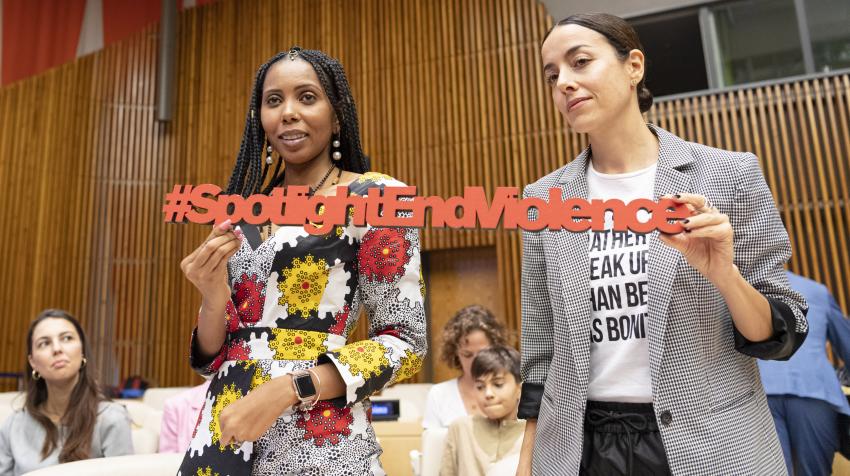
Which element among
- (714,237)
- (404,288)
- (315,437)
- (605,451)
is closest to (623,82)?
(714,237)

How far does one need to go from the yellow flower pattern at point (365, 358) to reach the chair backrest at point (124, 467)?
28.4 inches

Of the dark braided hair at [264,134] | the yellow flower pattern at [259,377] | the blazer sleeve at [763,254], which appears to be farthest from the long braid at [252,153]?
the blazer sleeve at [763,254]

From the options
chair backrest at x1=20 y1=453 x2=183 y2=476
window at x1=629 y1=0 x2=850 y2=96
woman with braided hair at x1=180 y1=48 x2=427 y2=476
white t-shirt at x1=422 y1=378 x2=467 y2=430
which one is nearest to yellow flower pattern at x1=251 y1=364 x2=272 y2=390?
woman with braided hair at x1=180 y1=48 x2=427 y2=476

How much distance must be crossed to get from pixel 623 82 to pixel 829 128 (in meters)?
6.79

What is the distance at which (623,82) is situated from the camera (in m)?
1.24

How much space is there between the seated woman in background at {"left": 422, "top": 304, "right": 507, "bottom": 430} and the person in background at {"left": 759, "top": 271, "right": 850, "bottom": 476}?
4.65ft

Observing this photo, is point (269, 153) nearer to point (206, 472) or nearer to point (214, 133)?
point (206, 472)

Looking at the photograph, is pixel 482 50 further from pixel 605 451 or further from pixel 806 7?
pixel 605 451

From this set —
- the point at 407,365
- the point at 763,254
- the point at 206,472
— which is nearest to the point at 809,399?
the point at 763,254

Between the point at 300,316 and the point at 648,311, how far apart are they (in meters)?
0.59

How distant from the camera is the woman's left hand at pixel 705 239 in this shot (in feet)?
3.12

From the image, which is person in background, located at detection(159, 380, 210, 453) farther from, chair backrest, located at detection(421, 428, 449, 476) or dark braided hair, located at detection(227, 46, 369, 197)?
dark braided hair, located at detection(227, 46, 369, 197)

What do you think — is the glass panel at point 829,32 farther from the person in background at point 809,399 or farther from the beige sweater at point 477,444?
the beige sweater at point 477,444

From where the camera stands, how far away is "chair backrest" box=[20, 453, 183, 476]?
146cm
